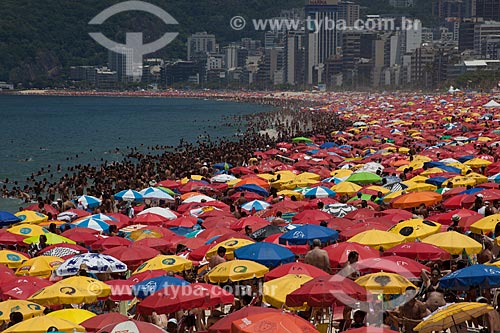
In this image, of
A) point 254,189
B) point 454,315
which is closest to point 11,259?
point 454,315

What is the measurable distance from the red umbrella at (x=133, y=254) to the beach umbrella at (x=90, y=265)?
0.82m

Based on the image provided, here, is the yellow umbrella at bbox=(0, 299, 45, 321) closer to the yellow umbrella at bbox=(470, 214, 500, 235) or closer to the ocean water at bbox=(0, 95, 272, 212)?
the yellow umbrella at bbox=(470, 214, 500, 235)

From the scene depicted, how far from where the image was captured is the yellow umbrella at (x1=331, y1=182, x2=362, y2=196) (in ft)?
69.8

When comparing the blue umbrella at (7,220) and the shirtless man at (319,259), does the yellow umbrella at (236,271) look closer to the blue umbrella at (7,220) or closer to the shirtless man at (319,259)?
the shirtless man at (319,259)

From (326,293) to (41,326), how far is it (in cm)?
336

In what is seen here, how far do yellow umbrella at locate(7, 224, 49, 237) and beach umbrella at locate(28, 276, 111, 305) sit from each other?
5465 millimetres

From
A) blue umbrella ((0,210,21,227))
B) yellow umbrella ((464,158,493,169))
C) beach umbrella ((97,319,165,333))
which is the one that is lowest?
blue umbrella ((0,210,21,227))

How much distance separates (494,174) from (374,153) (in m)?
9.26

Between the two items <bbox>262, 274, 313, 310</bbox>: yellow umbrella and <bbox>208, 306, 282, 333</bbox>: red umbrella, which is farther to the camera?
<bbox>262, 274, 313, 310</bbox>: yellow umbrella

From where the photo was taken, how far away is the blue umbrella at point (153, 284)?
11.1 metres

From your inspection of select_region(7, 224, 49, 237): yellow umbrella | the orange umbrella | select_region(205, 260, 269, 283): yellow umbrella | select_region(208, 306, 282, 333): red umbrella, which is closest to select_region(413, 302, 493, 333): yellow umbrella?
select_region(208, 306, 282, 333): red umbrella

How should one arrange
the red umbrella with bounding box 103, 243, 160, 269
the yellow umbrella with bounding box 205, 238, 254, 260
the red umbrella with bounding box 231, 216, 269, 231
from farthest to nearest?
the red umbrella with bounding box 231, 216, 269, 231 < the red umbrella with bounding box 103, 243, 160, 269 < the yellow umbrella with bounding box 205, 238, 254, 260

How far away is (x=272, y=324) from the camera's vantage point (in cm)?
841

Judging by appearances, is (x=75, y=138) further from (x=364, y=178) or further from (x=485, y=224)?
(x=485, y=224)
